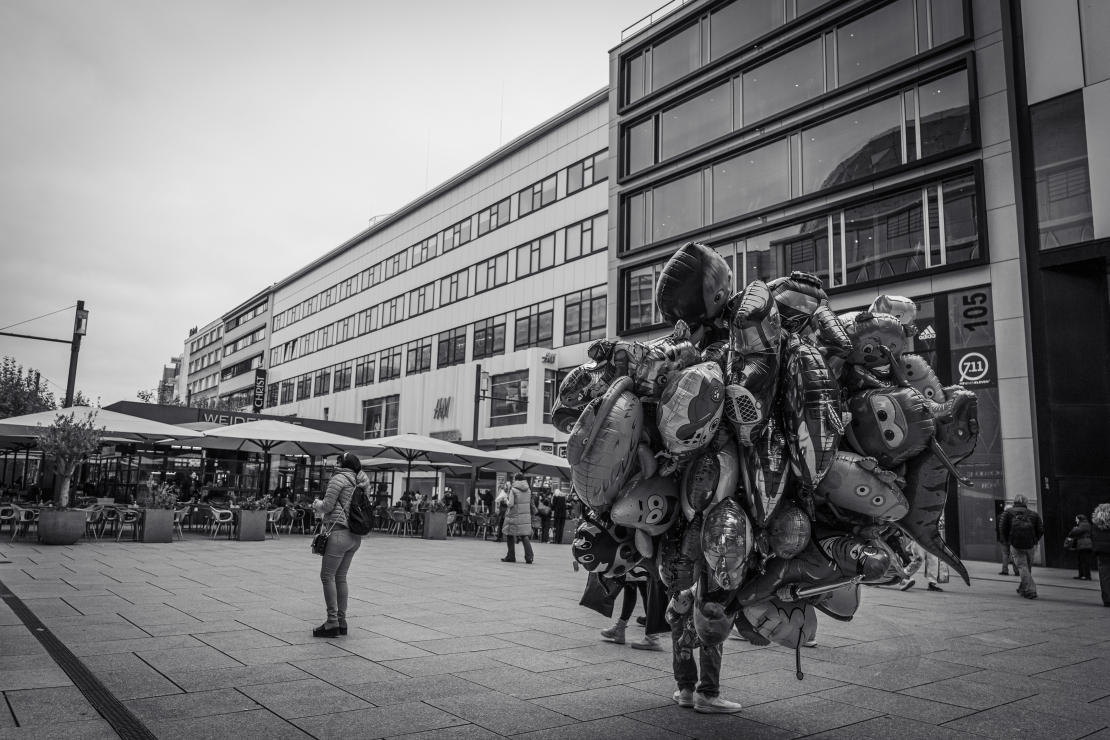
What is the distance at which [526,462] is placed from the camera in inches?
1061

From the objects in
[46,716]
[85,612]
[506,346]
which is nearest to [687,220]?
[506,346]

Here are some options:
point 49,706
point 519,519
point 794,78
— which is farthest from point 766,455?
point 794,78

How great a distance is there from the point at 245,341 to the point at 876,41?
2857 inches

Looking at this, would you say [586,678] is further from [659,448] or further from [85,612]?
[85,612]

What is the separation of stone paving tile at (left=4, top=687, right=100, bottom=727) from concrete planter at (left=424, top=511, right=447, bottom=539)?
1969 cm

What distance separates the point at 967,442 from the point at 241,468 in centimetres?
3984

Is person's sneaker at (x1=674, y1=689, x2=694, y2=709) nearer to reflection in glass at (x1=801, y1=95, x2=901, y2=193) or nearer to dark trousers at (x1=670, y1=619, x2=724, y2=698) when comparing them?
dark trousers at (x1=670, y1=619, x2=724, y2=698)

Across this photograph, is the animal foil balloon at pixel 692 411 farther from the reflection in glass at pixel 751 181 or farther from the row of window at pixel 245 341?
the row of window at pixel 245 341

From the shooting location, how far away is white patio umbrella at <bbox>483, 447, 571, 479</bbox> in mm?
26312

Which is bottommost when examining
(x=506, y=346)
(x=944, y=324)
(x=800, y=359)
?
(x=800, y=359)

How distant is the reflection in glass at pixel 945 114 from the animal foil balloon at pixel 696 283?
19.3 meters

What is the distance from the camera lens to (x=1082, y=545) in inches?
629

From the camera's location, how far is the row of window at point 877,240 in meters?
21.2

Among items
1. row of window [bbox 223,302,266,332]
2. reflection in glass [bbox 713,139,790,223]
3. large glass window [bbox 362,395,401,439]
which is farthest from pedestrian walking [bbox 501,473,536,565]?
row of window [bbox 223,302,266,332]
